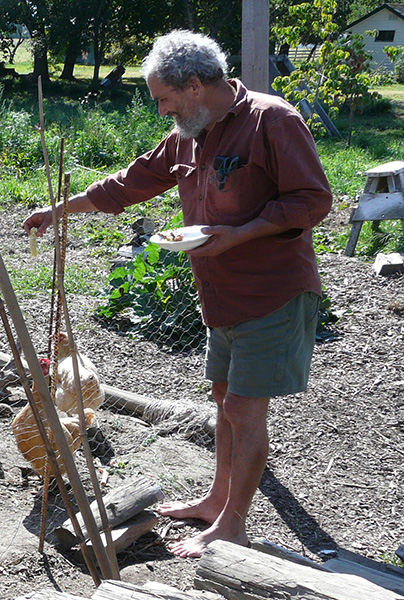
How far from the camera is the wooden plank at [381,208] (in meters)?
6.54

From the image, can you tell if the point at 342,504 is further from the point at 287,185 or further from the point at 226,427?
the point at 287,185

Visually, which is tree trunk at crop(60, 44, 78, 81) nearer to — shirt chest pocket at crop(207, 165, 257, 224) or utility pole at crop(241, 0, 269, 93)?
utility pole at crop(241, 0, 269, 93)

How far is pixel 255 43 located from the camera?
3.62 m

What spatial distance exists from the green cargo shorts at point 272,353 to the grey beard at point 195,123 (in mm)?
667

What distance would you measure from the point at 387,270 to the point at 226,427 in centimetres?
A: 335

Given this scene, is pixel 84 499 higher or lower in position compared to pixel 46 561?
higher

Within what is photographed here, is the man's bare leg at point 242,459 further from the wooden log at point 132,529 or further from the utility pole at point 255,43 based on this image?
the utility pole at point 255,43

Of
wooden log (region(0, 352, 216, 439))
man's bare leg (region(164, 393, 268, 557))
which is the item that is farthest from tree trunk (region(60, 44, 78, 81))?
man's bare leg (region(164, 393, 268, 557))

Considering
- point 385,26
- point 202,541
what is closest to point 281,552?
point 202,541

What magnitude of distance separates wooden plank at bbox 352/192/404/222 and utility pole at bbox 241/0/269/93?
3062 mm

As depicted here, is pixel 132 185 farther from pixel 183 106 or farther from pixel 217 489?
pixel 217 489

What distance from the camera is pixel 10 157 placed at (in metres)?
10.4

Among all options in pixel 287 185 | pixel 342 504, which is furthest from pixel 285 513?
pixel 287 185

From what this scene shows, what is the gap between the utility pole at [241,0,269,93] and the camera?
3574mm
